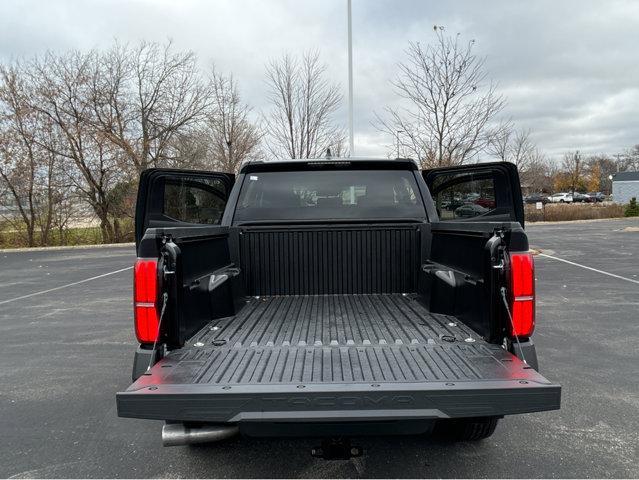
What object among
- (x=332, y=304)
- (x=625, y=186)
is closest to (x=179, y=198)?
(x=332, y=304)

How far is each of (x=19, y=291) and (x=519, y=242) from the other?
10.9m

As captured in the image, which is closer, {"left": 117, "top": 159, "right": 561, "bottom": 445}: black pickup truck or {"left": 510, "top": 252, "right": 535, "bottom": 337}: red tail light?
{"left": 117, "top": 159, "right": 561, "bottom": 445}: black pickup truck

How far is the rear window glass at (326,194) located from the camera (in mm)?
4188

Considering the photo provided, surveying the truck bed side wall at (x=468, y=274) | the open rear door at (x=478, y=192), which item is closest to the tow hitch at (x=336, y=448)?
the truck bed side wall at (x=468, y=274)

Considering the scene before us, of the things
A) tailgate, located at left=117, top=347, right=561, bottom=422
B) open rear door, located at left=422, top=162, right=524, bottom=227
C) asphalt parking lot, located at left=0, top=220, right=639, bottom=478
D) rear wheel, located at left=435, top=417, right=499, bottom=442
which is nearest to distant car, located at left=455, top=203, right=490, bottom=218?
open rear door, located at left=422, top=162, right=524, bottom=227

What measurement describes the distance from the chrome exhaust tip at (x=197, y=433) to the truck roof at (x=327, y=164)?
7.91 ft

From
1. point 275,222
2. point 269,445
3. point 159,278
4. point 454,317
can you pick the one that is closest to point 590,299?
point 454,317

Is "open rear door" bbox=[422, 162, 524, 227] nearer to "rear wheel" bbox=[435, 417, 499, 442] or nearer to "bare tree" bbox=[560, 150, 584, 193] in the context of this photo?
"rear wheel" bbox=[435, 417, 499, 442]

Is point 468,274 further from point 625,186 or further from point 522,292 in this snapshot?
point 625,186

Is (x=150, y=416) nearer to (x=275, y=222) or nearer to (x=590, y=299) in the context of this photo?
(x=275, y=222)

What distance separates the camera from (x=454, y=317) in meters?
3.31

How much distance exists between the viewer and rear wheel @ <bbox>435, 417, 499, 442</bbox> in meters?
2.83

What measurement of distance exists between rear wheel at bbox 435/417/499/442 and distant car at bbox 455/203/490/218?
1.89 meters

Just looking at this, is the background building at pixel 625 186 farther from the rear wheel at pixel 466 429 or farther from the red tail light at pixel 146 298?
the red tail light at pixel 146 298
